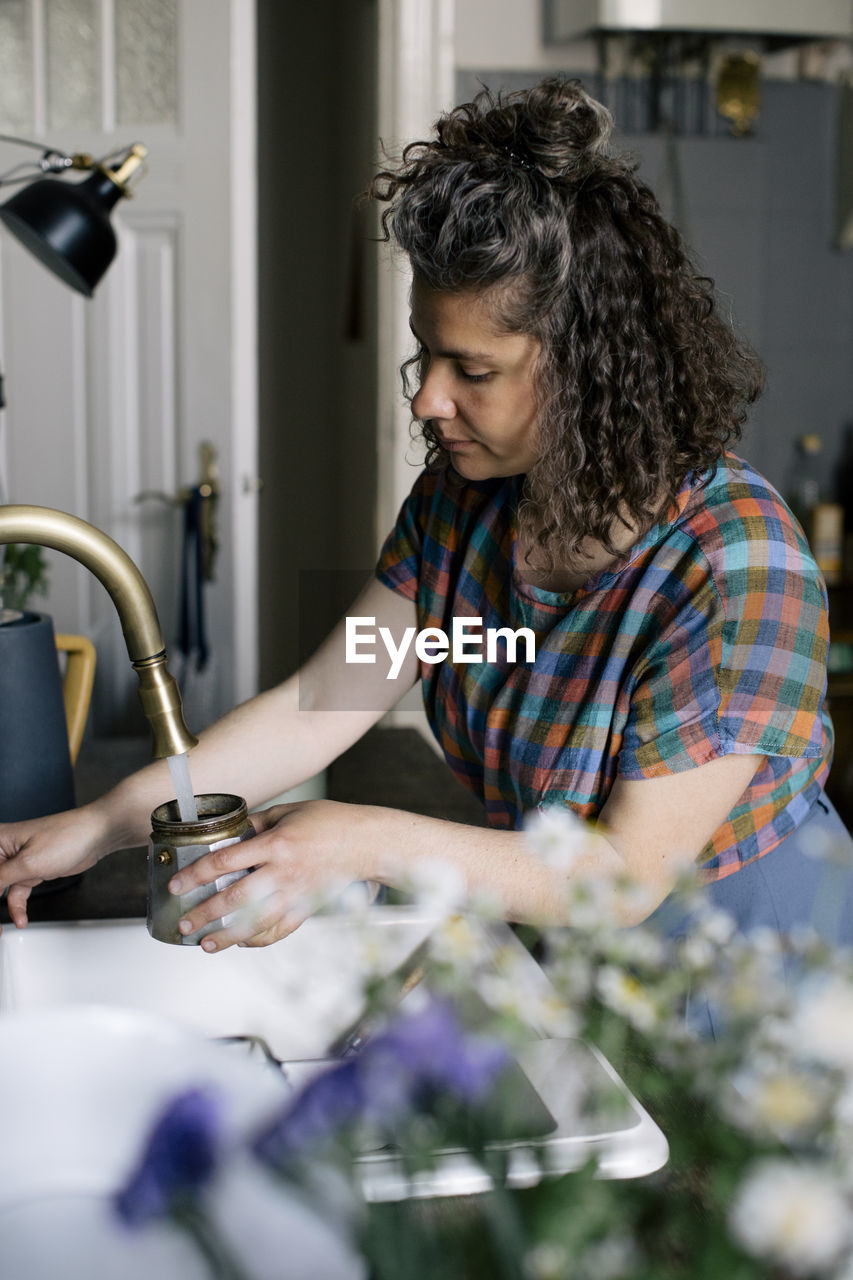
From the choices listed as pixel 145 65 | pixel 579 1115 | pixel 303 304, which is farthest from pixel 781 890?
pixel 303 304

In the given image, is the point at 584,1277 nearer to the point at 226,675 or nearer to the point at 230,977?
the point at 230,977

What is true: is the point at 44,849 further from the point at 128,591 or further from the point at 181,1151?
the point at 181,1151

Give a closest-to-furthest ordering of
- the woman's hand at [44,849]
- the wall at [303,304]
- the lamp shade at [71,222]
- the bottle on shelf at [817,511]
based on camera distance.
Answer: the woman's hand at [44,849] → the lamp shade at [71,222] → the bottle on shelf at [817,511] → the wall at [303,304]

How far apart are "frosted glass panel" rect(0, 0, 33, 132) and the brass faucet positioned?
224 centimetres

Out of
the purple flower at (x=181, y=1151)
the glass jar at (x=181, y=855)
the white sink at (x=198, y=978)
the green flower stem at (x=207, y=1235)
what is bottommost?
the white sink at (x=198, y=978)

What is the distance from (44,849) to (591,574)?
19.5 inches

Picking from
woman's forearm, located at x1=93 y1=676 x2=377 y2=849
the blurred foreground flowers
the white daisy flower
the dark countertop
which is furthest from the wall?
the white daisy flower

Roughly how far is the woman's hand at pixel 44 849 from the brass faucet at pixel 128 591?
1.01 feet

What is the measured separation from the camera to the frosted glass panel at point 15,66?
2551 millimetres

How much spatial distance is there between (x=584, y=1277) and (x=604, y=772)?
72 cm

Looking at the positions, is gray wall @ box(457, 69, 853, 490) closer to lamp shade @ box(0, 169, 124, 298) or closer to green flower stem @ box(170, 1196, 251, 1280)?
lamp shade @ box(0, 169, 124, 298)

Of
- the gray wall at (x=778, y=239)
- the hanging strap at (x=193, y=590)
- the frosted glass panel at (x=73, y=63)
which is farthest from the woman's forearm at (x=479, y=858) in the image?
the frosted glass panel at (x=73, y=63)

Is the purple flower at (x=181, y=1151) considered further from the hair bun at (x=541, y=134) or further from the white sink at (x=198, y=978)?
the hair bun at (x=541, y=134)

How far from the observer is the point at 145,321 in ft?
8.71
